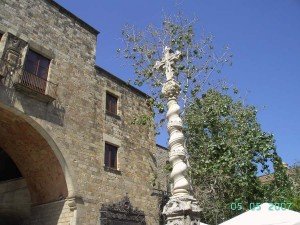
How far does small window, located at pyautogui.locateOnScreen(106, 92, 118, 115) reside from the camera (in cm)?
1623

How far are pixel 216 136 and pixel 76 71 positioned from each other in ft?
23.2

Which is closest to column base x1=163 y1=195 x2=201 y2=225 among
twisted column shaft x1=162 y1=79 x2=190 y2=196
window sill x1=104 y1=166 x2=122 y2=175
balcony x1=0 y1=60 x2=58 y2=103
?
twisted column shaft x1=162 y1=79 x2=190 y2=196

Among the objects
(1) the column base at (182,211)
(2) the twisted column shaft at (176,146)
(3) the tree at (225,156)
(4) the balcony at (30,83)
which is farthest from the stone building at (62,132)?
(1) the column base at (182,211)

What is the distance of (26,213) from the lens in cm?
1469

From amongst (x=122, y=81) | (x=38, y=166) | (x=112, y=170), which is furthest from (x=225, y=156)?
(x=38, y=166)

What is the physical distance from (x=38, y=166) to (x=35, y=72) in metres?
3.75

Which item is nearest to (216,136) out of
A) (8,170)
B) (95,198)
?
(95,198)

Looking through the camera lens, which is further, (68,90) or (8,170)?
(8,170)

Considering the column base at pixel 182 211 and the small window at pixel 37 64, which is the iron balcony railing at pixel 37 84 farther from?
the column base at pixel 182 211

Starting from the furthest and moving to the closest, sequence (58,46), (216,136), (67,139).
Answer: (216,136)
(58,46)
(67,139)

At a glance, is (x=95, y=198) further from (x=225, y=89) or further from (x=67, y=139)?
(x=225, y=89)

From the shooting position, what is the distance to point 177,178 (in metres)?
6.09

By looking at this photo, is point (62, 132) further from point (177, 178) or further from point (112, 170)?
point (177, 178)

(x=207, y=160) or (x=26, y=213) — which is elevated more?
(x=207, y=160)
